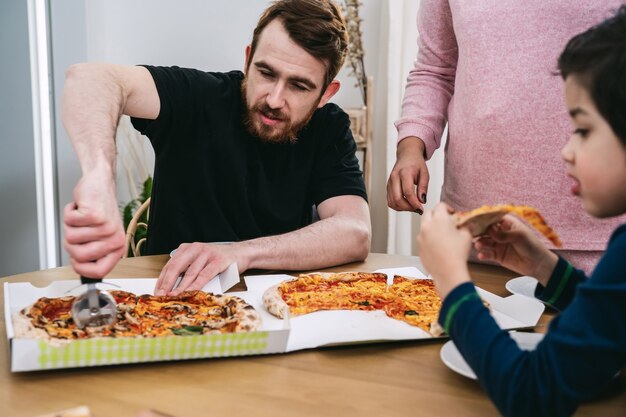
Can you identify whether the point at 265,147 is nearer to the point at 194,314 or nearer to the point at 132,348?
the point at 194,314

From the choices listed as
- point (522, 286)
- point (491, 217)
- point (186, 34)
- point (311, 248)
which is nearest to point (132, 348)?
point (491, 217)

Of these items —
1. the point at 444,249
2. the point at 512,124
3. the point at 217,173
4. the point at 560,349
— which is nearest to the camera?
the point at 560,349

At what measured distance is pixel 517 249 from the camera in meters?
1.20

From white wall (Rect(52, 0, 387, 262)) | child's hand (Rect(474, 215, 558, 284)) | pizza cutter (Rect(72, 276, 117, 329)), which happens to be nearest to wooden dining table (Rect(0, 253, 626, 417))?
pizza cutter (Rect(72, 276, 117, 329))

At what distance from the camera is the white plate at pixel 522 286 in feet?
5.00

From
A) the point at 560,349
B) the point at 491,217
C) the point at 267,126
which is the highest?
the point at 267,126

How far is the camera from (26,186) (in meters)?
3.36

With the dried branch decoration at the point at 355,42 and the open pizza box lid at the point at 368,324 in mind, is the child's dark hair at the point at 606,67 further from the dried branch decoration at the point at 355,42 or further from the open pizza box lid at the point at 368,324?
the dried branch decoration at the point at 355,42

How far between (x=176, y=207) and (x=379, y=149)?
190 centimetres

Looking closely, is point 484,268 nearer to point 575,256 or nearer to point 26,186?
point 575,256

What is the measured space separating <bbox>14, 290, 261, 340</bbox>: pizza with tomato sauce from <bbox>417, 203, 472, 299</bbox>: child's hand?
39 centimetres

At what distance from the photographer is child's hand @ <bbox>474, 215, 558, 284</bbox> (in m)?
1.16

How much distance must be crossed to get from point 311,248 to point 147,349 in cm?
79

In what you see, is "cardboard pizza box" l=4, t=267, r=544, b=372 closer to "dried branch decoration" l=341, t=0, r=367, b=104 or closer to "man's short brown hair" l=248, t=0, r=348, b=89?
"man's short brown hair" l=248, t=0, r=348, b=89
